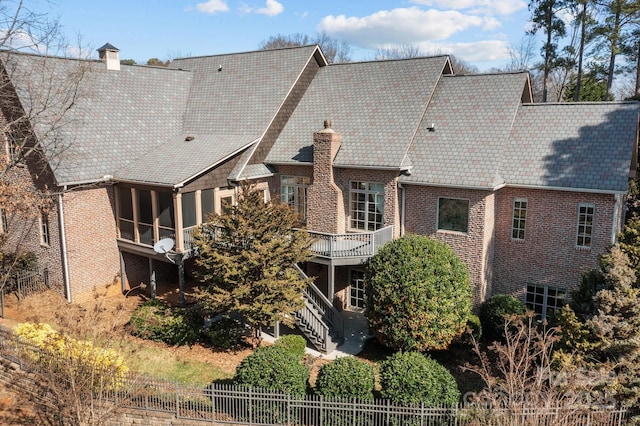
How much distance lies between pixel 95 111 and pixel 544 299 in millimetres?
20768

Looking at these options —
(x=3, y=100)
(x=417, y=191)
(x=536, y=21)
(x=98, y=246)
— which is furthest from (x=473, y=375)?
(x=536, y=21)

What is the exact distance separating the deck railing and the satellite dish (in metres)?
5.46

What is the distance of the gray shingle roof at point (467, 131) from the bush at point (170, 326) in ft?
31.9

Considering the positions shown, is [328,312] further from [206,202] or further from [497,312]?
[206,202]

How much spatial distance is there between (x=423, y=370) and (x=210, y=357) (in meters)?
7.46

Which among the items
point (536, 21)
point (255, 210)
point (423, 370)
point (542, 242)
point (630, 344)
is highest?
point (536, 21)

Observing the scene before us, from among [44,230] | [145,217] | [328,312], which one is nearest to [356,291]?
[328,312]

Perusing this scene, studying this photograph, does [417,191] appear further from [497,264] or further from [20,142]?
[20,142]

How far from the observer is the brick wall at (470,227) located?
17906 mm

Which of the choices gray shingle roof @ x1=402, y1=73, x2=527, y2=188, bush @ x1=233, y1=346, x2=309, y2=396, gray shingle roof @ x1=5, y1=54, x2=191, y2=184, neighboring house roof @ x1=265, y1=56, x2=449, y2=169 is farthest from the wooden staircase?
gray shingle roof @ x1=5, y1=54, x2=191, y2=184

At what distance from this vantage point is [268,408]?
11.8m

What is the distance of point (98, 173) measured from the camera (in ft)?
65.5

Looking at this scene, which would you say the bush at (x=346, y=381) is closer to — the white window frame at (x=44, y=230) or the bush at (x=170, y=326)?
the bush at (x=170, y=326)

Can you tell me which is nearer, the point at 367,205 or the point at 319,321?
the point at 319,321
